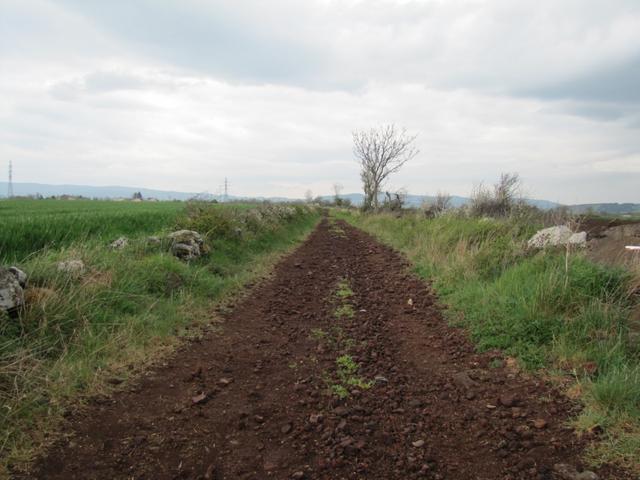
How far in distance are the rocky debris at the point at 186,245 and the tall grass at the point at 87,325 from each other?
30cm

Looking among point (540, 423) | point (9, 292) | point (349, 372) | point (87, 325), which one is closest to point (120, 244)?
point (87, 325)

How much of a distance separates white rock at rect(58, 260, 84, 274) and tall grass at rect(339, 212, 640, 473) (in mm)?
5044

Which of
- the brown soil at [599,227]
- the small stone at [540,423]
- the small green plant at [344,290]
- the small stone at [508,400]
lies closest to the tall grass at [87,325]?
the small green plant at [344,290]

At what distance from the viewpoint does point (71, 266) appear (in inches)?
212

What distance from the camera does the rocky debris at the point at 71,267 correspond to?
5268 mm

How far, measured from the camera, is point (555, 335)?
467cm

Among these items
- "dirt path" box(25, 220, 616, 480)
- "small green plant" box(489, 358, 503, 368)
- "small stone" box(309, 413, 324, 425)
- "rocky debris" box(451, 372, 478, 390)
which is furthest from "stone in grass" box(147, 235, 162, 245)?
"small green plant" box(489, 358, 503, 368)

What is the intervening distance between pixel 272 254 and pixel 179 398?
8690 mm

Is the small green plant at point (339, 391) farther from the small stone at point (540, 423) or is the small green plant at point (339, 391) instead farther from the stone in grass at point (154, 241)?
the stone in grass at point (154, 241)

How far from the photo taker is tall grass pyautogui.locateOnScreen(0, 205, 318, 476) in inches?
129

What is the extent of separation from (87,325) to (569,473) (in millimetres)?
4562

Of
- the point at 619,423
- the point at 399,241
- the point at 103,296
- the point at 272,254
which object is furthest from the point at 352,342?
the point at 399,241

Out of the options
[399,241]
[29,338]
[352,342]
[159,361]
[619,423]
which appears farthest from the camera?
[399,241]

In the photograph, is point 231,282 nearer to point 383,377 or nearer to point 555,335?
point 383,377
